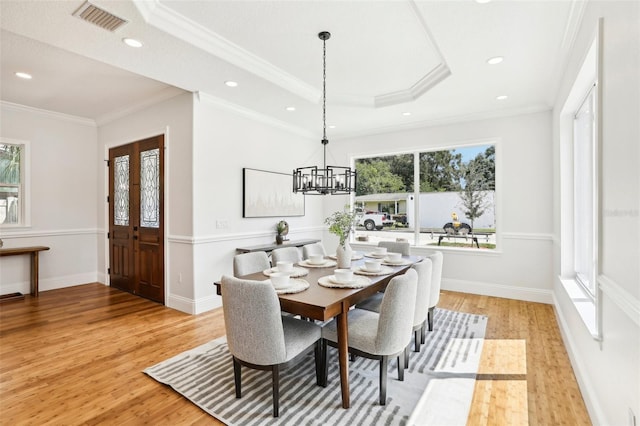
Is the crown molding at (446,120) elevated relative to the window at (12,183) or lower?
elevated

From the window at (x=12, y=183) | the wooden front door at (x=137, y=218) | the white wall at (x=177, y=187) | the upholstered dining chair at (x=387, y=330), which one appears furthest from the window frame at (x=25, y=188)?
the upholstered dining chair at (x=387, y=330)

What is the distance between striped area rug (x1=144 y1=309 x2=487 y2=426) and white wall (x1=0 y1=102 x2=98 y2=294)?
12.4ft

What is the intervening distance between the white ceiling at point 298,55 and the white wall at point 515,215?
281 millimetres

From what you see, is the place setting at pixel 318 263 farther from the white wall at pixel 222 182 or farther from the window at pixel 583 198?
the window at pixel 583 198

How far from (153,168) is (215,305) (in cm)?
209

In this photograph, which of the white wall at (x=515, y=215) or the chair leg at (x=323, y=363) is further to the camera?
the white wall at (x=515, y=215)

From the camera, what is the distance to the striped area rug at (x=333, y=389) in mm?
1996

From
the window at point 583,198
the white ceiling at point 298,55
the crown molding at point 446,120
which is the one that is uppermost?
the white ceiling at point 298,55

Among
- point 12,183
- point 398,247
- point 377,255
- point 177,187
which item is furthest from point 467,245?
point 12,183

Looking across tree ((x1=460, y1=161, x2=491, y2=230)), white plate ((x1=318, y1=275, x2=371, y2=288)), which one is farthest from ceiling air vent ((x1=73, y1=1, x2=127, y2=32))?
tree ((x1=460, y1=161, x2=491, y2=230))

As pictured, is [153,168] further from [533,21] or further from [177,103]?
[533,21]

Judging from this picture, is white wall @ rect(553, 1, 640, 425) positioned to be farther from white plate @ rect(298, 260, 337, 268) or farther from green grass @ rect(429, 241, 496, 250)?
green grass @ rect(429, 241, 496, 250)

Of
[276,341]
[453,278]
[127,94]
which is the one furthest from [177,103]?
[453,278]

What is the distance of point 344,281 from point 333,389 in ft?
2.54
